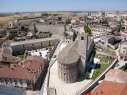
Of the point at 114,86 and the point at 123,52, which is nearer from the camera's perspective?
the point at 114,86

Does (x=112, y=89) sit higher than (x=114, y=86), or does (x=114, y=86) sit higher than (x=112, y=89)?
(x=114, y=86)

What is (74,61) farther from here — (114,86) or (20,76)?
(114,86)

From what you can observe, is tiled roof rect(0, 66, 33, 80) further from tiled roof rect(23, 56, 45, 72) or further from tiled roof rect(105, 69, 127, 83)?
tiled roof rect(105, 69, 127, 83)

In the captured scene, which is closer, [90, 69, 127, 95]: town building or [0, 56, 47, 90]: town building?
[90, 69, 127, 95]: town building

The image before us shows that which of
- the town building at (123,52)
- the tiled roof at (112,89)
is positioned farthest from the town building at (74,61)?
the tiled roof at (112,89)

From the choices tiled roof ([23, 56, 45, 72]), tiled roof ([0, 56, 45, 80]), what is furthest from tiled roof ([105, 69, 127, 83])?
tiled roof ([23, 56, 45, 72])

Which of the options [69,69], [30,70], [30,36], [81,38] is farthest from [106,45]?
[30,36]

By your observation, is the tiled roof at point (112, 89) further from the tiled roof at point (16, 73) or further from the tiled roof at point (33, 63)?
the tiled roof at point (33, 63)

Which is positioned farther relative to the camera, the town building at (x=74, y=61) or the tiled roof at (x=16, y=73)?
the town building at (x=74, y=61)

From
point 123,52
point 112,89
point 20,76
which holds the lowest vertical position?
point 20,76

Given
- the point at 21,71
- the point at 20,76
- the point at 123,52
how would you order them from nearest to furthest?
the point at 20,76, the point at 21,71, the point at 123,52

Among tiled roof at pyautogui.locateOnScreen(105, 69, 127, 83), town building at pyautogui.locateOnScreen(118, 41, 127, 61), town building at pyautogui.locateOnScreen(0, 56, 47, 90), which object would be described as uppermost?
town building at pyautogui.locateOnScreen(118, 41, 127, 61)

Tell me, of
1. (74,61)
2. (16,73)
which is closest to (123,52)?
(74,61)
